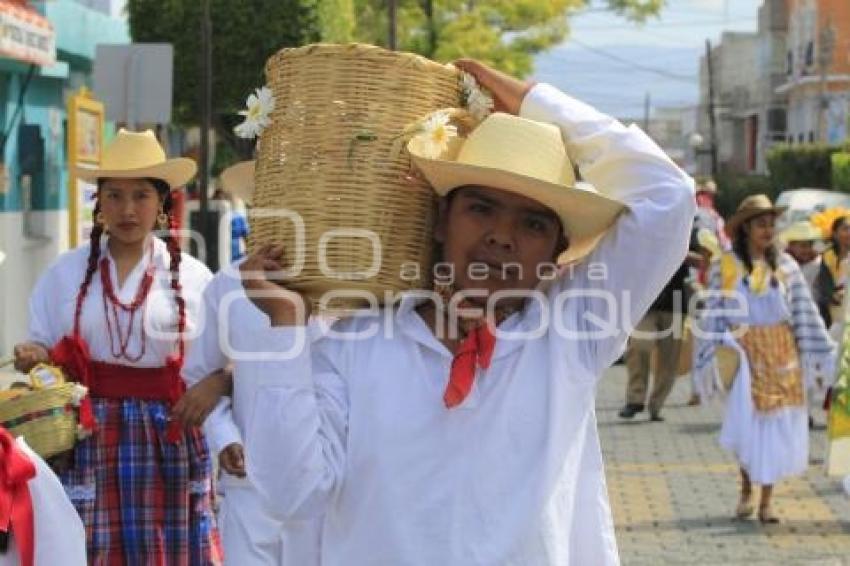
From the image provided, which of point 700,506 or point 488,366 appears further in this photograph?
point 700,506

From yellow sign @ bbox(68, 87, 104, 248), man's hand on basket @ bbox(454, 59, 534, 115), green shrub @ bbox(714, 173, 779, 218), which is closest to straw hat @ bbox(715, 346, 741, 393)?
yellow sign @ bbox(68, 87, 104, 248)

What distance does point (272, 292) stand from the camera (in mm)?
3395

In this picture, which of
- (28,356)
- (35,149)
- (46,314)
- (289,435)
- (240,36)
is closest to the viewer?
(289,435)

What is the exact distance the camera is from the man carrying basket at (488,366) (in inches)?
134

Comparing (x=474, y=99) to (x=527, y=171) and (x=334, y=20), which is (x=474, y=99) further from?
(x=334, y=20)

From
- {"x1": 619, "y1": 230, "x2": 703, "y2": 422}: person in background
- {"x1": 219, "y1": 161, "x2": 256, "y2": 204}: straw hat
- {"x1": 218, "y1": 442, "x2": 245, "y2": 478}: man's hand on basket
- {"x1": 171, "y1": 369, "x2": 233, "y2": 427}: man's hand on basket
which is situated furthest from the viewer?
{"x1": 619, "y1": 230, "x2": 703, "y2": 422}: person in background

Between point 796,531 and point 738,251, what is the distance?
5.92 ft

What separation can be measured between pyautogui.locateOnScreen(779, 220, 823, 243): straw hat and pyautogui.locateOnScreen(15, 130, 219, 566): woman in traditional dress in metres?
10.0

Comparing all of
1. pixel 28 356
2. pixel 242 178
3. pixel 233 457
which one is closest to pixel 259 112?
pixel 242 178

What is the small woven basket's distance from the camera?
6.28 m

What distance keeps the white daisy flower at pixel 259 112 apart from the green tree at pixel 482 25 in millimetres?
24714

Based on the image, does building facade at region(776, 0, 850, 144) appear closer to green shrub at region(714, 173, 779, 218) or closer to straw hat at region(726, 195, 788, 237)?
green shrub at region(714, 173, 779, 218)

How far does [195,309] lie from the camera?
7.17m

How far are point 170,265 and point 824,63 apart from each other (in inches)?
2587
